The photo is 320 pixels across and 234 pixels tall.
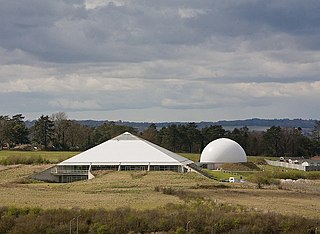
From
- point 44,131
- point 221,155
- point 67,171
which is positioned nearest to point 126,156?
point 67,171

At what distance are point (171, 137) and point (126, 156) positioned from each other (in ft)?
179

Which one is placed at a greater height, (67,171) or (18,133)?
(18,133)

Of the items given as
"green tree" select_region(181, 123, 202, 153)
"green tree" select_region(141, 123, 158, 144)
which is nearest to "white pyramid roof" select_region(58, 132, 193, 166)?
"green tree" select_region(181, 123, 202, 153)

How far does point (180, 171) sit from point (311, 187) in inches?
694

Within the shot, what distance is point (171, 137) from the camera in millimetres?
139000

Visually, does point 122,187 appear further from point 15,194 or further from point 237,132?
point 237,132

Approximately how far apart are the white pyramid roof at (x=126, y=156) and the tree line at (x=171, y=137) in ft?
159

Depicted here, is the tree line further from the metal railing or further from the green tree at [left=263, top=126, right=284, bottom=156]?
the metal railing

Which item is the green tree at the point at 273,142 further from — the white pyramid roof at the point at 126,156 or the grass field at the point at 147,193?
the grass field at the point at 147,193

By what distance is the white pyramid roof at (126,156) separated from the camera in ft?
271

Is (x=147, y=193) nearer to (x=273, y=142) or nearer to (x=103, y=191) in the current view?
(x=103, y=191)

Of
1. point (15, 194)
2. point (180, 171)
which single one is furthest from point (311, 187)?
point (15, 194)

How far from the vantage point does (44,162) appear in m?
95.1

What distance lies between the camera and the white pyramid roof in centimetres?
8275
